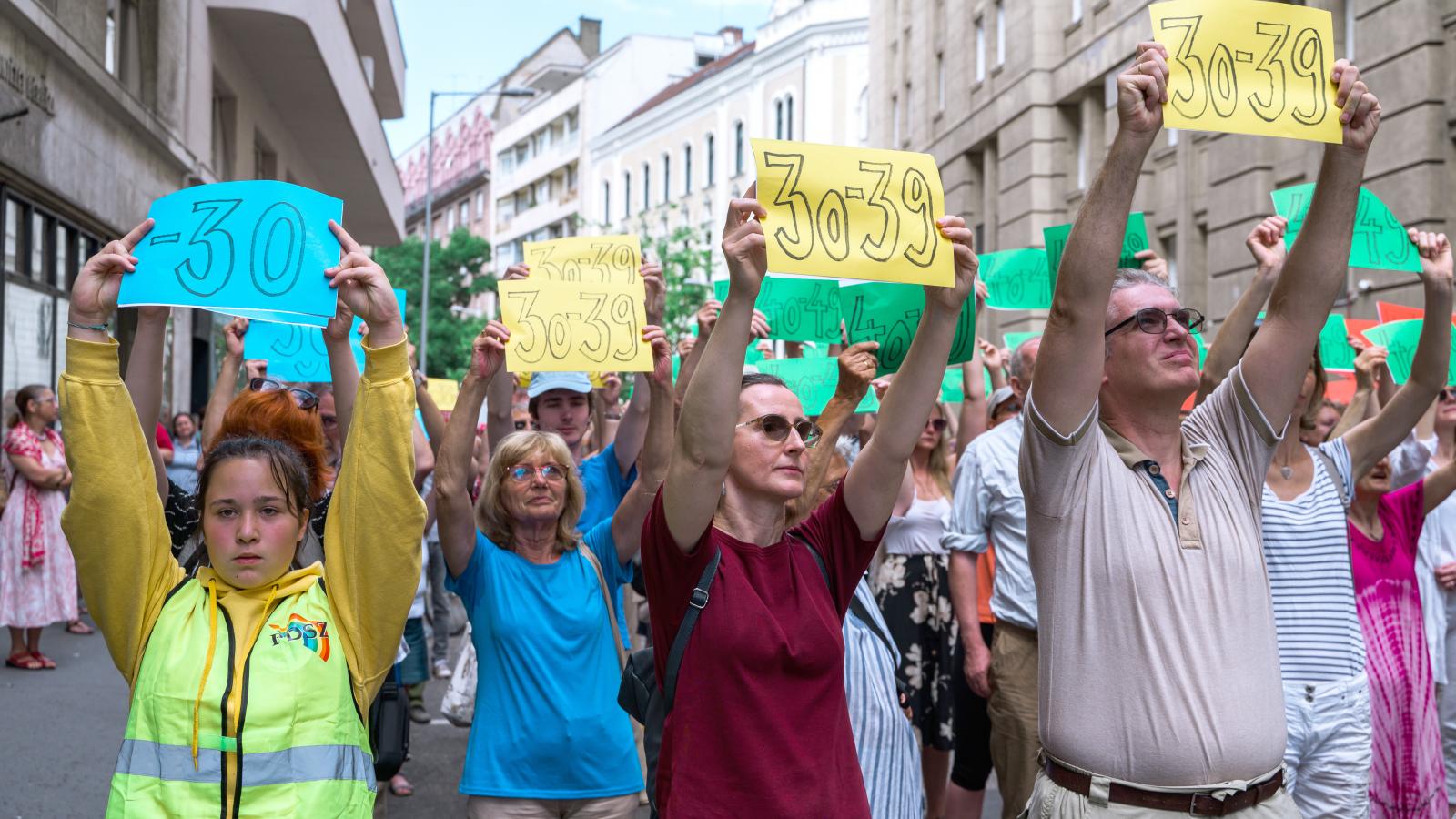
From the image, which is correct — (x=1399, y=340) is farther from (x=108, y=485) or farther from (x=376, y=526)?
(x=108, y=485)

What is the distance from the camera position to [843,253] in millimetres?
3316

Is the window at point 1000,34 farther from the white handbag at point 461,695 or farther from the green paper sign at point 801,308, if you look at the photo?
the white handbag at point 461,695

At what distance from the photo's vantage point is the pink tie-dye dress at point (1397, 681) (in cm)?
498

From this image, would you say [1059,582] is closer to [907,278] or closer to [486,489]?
[907,278]

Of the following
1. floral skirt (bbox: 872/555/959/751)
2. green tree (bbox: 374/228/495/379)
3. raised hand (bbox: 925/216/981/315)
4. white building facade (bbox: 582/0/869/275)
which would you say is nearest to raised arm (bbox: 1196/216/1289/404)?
raised hand (bbox: 925/216/981/315)

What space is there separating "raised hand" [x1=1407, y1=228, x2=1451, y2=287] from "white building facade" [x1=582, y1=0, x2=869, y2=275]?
3755cm

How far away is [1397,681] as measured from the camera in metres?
5.04

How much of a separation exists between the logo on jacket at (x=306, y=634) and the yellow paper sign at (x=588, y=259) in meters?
3.16

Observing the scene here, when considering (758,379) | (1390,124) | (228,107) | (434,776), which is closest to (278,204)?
(758,379)

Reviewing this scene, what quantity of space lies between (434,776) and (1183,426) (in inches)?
206

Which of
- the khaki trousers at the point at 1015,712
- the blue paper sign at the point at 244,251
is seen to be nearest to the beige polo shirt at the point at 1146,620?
the blue paper sign at the point at 244,251

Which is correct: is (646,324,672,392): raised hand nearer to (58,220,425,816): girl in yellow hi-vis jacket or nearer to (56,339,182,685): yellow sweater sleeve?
(58,220,425,816): girl in yellow hi-vis jacket

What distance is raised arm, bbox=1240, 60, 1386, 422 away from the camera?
342cm

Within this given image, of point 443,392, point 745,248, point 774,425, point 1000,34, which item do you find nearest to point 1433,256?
point 774,425
